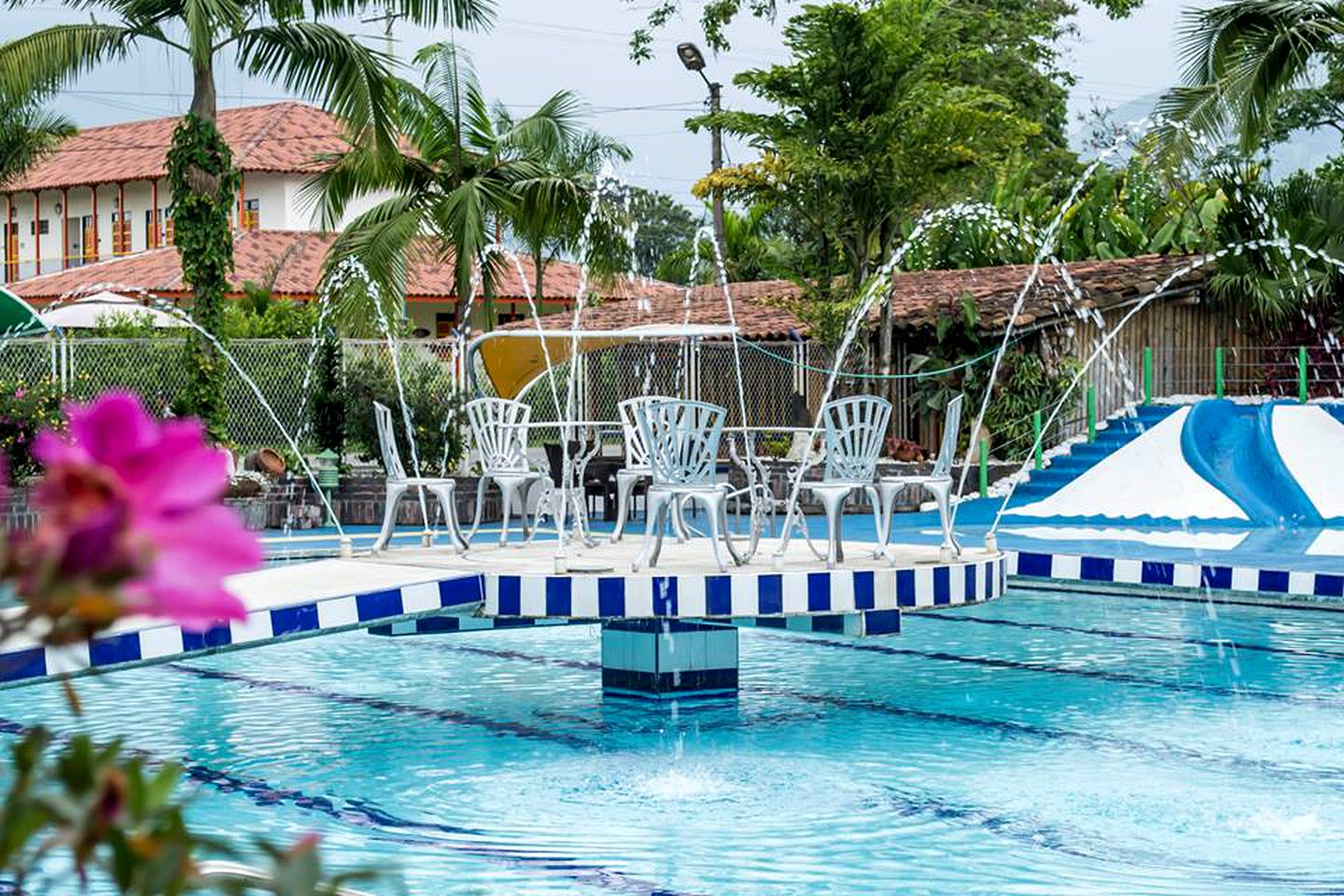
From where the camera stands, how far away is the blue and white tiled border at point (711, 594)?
7.96 metres

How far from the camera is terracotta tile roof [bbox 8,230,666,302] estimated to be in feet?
132

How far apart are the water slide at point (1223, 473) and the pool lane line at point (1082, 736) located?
10688mm

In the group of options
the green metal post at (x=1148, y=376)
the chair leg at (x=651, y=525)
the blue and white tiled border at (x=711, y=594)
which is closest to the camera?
the blue and white tiled border at (x=711, y=594)

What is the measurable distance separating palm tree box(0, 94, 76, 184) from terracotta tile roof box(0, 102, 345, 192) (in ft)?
46.9

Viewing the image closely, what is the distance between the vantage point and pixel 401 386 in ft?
69.6

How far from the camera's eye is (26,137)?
29.8 meters

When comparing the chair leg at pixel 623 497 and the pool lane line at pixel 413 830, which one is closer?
the pool lane line at pixel 413 830

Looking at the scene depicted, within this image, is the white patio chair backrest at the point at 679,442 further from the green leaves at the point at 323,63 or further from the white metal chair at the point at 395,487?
the green leaves at the point at 323,63

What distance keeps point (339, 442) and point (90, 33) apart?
17.7 ft

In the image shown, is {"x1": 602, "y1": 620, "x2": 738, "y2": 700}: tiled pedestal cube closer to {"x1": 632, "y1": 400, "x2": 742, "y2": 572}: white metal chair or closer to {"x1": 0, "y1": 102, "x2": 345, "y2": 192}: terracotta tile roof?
{"x1": 632, "y1": 400, "x2": 742, "y2": 572}: white metal chair

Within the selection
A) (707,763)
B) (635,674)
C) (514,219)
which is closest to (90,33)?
(514,219)

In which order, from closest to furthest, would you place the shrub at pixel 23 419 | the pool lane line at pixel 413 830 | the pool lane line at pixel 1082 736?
1. the pool lane line at pixel 413 830
2. the pool lane line at pixel 1082 736
3. the shrub at pixel 23 419

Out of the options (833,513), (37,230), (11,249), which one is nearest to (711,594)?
(833,513)

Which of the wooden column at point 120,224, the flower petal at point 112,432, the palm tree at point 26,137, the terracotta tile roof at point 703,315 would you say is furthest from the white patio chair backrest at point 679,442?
the wooden column at point 120,224
